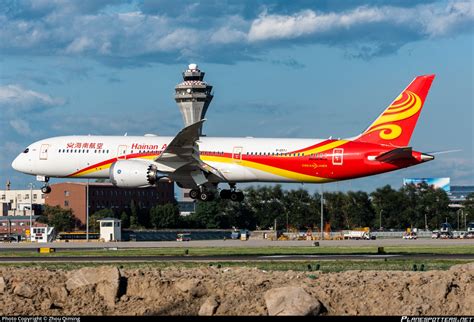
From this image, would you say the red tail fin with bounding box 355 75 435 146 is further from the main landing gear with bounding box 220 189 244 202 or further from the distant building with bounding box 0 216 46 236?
the distant building with bounding box 0 216 46 236

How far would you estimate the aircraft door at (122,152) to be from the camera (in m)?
69.7

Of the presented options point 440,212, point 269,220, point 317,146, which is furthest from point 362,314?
point 440,212

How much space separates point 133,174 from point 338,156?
15557 mm

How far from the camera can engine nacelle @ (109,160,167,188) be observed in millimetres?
67000

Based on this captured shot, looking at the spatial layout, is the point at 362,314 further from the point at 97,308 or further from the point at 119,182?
the point at 119,182

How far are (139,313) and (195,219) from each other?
153860mm

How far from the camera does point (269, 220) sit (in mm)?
152750

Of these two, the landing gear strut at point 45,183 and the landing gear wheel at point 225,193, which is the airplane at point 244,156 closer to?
the landing gear wheel at point 225,193

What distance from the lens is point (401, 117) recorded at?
68500mm

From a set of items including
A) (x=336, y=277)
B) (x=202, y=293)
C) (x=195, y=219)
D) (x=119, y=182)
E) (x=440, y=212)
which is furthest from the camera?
(x=195, y=219)

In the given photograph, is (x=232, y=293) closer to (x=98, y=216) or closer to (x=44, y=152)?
(x=44, y=152)

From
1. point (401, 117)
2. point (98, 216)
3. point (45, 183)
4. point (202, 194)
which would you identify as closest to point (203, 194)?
point (202, 194)

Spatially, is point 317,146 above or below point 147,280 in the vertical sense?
above

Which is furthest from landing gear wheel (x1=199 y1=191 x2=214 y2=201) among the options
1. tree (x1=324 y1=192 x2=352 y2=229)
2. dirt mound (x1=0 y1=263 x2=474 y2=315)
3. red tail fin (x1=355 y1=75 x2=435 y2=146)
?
tree (x1=324 y1=192 x2=352 y2=229)
